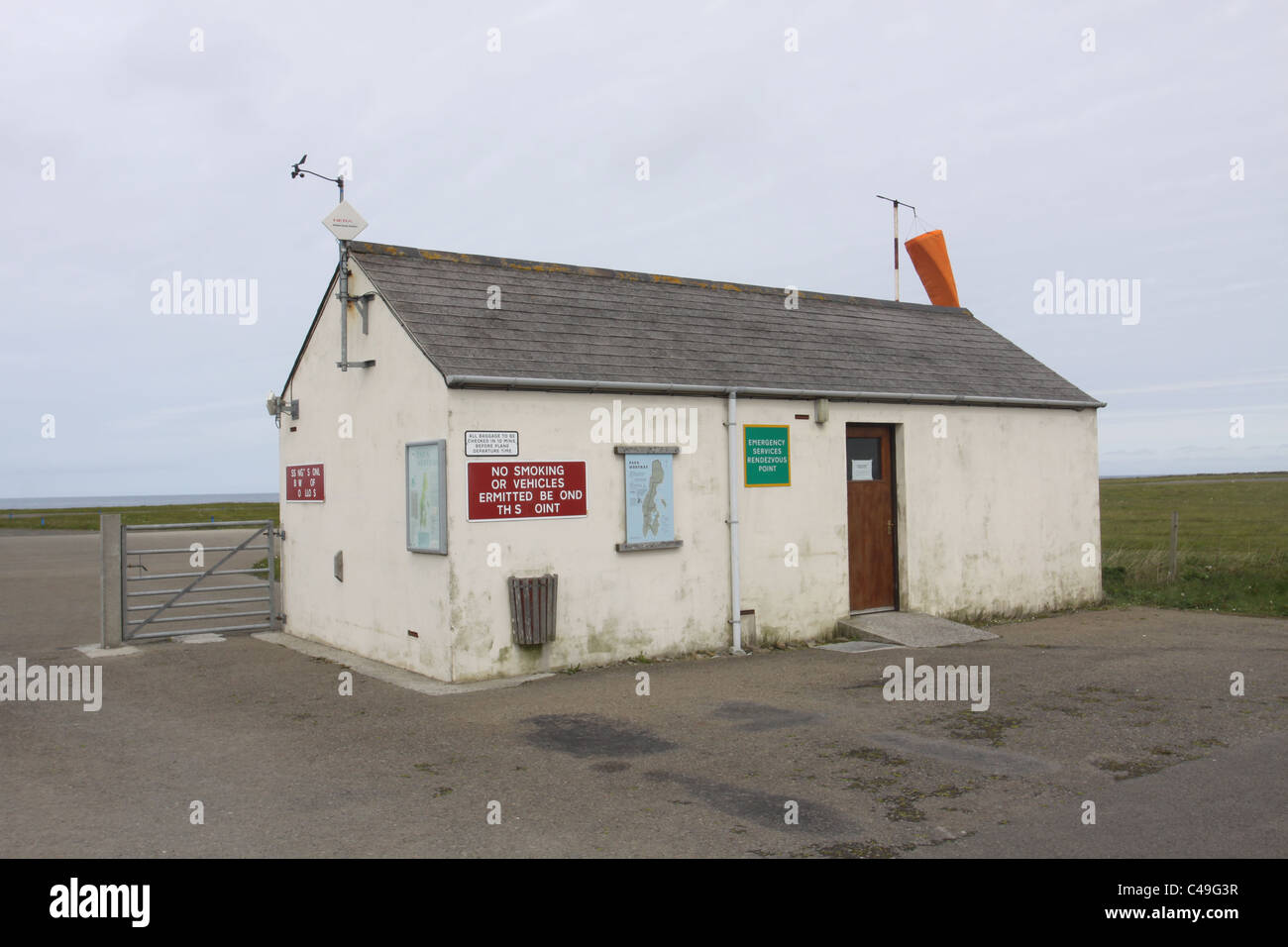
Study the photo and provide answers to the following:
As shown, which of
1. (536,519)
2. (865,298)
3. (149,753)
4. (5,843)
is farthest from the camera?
(865,298)

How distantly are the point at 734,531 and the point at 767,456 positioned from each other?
3.76 feet

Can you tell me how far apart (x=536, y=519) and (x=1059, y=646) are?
261 inches

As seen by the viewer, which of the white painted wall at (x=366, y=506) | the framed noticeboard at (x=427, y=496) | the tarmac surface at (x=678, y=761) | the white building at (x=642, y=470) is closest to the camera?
the tarmac surface at (x=678, y=761)

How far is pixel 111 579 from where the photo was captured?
43.4 feet

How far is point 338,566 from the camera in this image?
12.9m

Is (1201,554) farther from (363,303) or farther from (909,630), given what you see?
(363,303)

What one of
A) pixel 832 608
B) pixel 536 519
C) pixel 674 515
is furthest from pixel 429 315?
pixel 832 608

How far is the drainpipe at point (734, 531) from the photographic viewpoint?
40.2ft

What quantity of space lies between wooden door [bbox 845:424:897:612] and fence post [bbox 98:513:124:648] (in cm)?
969

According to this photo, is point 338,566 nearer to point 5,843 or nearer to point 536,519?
point 536,519

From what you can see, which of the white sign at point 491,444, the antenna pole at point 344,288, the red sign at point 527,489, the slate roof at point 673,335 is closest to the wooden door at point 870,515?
the slate roof at point 673,335

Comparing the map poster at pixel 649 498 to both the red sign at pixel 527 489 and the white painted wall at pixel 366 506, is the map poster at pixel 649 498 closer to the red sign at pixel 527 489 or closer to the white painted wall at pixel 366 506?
the red sign at pixel 527 489

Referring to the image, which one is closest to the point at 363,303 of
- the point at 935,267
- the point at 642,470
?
the point at 642,470

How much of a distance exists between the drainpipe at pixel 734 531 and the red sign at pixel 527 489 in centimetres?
211
